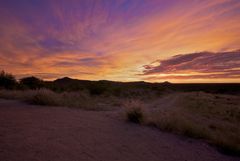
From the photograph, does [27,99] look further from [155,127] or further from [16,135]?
[155,127]

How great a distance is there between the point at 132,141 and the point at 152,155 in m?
1.02

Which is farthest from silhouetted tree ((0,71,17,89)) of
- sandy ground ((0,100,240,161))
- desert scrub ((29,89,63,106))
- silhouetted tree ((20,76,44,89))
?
sandy ground ((0,100,240,161))

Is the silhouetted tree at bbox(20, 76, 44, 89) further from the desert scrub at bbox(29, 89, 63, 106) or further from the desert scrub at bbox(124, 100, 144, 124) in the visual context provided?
the desert scrub at bbox(124, 100, 144, 124)

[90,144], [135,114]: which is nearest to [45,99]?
[135,114]

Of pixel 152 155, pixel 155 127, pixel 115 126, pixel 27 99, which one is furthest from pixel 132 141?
pixel 27 99

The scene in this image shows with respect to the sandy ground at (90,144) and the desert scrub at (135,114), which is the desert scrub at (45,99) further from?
the desert scrub at (135,114)

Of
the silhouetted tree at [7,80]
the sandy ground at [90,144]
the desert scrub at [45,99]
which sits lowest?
the sandy ground at [90,144]

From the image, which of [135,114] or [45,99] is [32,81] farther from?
[135,114]

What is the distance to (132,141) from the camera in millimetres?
5512

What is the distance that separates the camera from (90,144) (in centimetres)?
493

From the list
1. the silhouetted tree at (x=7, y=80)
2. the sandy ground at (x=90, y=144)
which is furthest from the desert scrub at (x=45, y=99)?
the silhouetted tree at (x=7, y=80)

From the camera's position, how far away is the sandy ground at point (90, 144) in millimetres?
4145

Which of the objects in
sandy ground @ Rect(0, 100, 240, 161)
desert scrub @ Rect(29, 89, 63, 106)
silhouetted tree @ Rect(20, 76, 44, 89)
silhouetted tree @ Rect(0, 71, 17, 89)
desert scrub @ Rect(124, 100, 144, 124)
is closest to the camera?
sandy ground @ Rect(0, 100, 240, 161)

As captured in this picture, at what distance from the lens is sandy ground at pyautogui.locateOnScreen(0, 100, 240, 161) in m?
4.14
